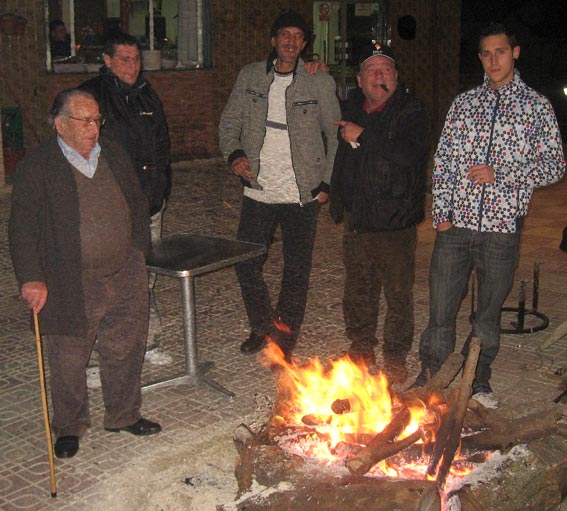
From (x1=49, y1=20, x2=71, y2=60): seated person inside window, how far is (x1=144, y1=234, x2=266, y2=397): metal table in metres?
9.24

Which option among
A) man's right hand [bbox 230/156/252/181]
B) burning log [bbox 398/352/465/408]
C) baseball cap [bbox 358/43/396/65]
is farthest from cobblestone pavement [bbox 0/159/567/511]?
baseball cap [bbox 358/43/396/65]

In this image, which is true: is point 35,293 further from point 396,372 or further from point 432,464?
point 396,372

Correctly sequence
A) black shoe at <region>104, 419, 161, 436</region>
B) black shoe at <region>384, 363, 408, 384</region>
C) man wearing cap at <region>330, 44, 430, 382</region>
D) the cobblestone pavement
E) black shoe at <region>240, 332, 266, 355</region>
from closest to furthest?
the cobblestone pavement, black shoe at <region>104, 419, 161, 436</region>, man wearing cap at <region>330, 44, 430, 382</region>, black shoe at <region>384, 363, 408, 384</region>, black shoe at <region>240, 332, 266, 355</region>

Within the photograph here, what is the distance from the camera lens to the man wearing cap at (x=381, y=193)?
5.37 metres

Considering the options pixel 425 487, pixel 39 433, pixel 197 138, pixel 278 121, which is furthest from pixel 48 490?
pixel 197 138

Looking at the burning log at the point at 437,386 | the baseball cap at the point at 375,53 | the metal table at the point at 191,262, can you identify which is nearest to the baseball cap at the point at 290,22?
the baseball cap at the point at 375,53

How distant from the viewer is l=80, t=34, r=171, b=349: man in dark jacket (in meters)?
5.43

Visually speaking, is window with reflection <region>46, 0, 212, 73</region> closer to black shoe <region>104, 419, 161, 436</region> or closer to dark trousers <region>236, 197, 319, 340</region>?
dark trousers <region>236, 197, 319, 340</region>

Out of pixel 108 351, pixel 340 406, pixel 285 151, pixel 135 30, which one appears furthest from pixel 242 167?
pixel 135 30

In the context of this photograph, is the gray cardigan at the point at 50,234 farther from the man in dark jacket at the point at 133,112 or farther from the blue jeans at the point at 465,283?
the blue jeans at the point at 465,283

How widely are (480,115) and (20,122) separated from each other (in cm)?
1023

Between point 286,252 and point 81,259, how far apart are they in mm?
1888

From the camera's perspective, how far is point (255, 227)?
6.11 meters

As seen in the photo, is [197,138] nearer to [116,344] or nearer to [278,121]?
[278,121]
